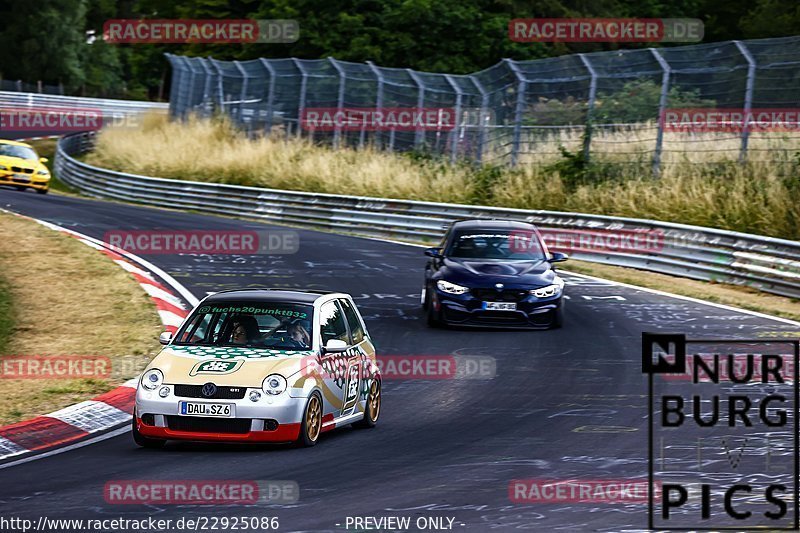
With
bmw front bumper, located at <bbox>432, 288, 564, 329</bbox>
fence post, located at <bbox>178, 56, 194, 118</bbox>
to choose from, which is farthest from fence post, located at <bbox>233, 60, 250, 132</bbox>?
bmw front bumper, located at <bbox>432, 288, 564, 329</bbox>

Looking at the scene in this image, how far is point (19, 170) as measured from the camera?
40.0 metres

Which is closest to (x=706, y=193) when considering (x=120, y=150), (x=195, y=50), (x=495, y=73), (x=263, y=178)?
(x=495, y=73)

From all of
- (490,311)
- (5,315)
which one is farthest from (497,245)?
(5,315)

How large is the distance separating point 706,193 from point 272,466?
18858 millimetres

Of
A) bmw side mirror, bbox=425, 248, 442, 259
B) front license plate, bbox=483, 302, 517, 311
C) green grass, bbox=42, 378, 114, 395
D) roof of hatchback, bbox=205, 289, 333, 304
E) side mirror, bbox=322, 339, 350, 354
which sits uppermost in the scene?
roof of hatchback, bbox=205, 289, 333, 304

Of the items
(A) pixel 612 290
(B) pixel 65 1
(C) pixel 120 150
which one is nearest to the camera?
(A) pixel 612 290

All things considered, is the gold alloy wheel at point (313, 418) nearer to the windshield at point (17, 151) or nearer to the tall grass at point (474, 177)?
the tall grass at point (474, 177)

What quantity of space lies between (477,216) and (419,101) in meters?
7.56

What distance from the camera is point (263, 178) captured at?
1571 inches

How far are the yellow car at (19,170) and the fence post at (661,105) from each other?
1917 centimetres

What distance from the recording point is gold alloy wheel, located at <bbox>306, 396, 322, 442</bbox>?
10.7 meters

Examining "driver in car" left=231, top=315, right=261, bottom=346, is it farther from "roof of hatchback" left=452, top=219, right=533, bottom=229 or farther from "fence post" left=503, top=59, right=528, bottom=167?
"fence post" left=503, top=59, right=528, bottom=167

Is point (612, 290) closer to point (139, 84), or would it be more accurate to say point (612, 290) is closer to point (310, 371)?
point (310, 371)

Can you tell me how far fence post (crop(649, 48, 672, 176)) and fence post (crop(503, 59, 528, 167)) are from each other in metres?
3.92
